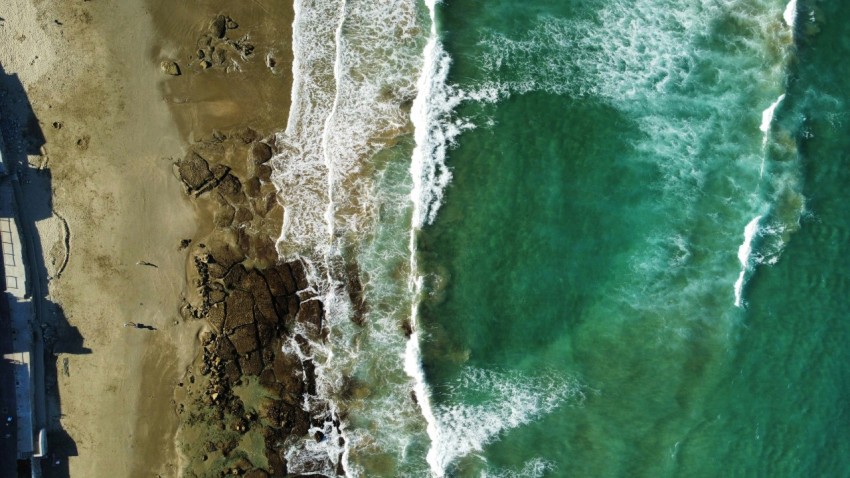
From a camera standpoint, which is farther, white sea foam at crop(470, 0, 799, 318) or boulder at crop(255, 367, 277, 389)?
boulder at crop(255, 367, 277, 389)

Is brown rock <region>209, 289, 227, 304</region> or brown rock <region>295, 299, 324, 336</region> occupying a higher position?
brown rock <region>209, 289, 227, 304</region>

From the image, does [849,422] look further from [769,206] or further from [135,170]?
[135,170]

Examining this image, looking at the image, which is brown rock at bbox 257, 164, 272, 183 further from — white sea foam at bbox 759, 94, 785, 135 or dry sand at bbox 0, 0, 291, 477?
white sea foam at bbox 759, 94, 785, 135

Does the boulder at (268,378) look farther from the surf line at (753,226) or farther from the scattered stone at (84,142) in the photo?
the surf line at (753,226)

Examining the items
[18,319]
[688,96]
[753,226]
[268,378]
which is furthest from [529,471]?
[18,319]

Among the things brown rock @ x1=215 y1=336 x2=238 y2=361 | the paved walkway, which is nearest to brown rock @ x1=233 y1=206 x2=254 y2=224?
brown rock @ x1=215 y1=336 x2=238 y2=361

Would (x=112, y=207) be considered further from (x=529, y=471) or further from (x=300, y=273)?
(x=529, y=471)
